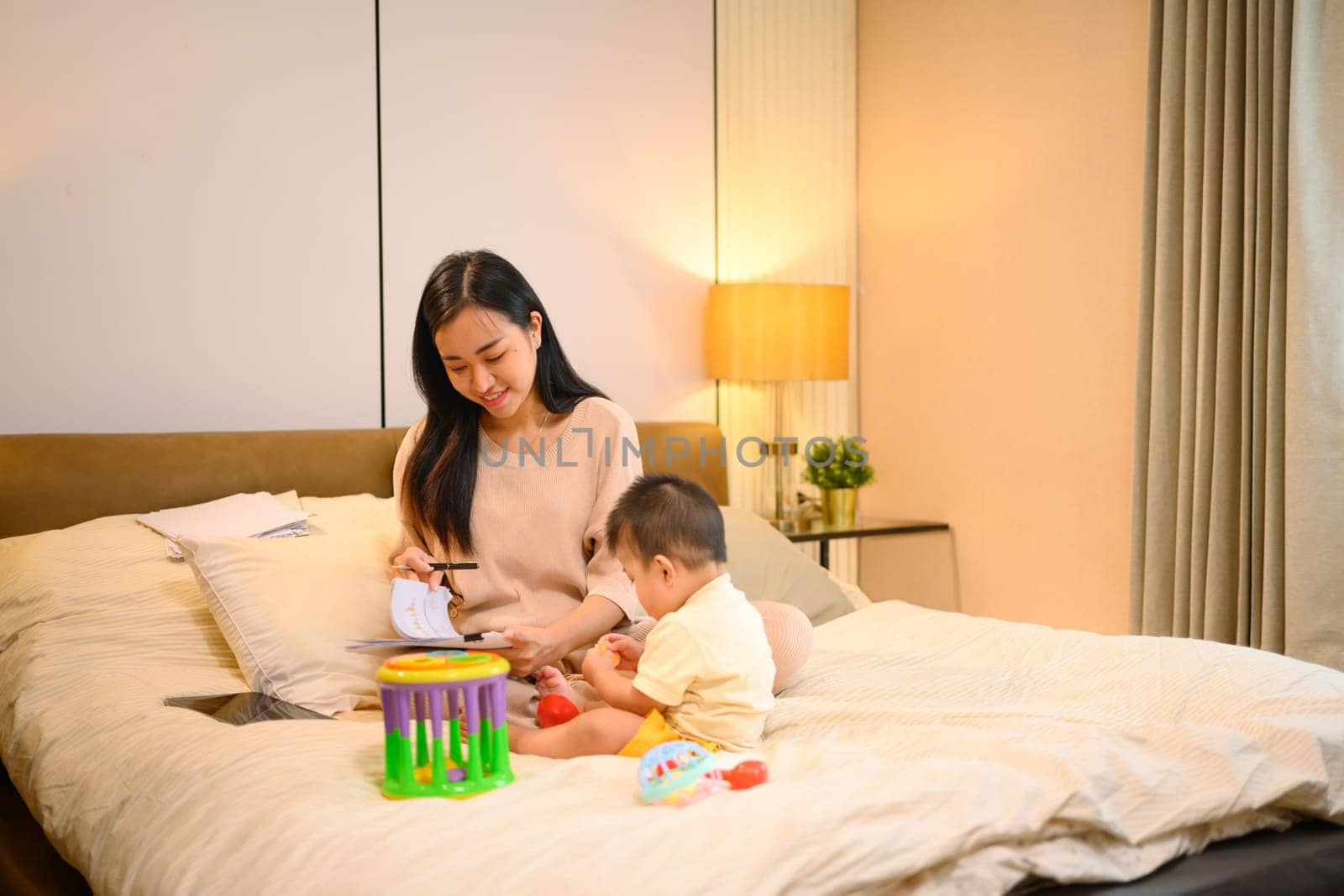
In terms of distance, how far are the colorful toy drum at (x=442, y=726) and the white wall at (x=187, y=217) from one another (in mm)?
1681

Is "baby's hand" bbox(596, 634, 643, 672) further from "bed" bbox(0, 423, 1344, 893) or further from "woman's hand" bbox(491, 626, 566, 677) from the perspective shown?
"bed" bbox(0, 423, 1344, 893)

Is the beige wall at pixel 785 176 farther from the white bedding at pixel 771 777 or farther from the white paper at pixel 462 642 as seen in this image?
the white paper at pixel 462 642

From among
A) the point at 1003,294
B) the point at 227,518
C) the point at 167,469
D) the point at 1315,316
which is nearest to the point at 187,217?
the point at 167,469

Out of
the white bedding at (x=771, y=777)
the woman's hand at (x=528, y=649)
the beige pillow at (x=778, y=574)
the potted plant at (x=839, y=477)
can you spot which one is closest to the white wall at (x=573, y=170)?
the potted plant at (x=839, y=477)

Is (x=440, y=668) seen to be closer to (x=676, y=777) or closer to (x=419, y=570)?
(x=676, y=777)

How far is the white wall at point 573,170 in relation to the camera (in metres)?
3.12

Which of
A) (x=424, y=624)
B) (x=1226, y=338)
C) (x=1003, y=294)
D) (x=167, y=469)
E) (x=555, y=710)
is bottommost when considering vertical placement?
(x=555, y=710)

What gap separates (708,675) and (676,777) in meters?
0.26

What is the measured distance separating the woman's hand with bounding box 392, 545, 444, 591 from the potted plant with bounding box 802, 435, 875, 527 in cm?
187

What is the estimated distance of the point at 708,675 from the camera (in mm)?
1525

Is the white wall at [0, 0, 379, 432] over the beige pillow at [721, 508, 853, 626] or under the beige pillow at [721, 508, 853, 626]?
over

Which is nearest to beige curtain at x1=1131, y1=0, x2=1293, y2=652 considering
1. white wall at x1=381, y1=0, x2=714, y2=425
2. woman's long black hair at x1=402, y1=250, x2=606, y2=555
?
white wall at x1=381, y1=0, x2=714, y2=425

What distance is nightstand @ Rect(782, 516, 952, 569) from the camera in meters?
3.47

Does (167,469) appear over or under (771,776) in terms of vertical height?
over
